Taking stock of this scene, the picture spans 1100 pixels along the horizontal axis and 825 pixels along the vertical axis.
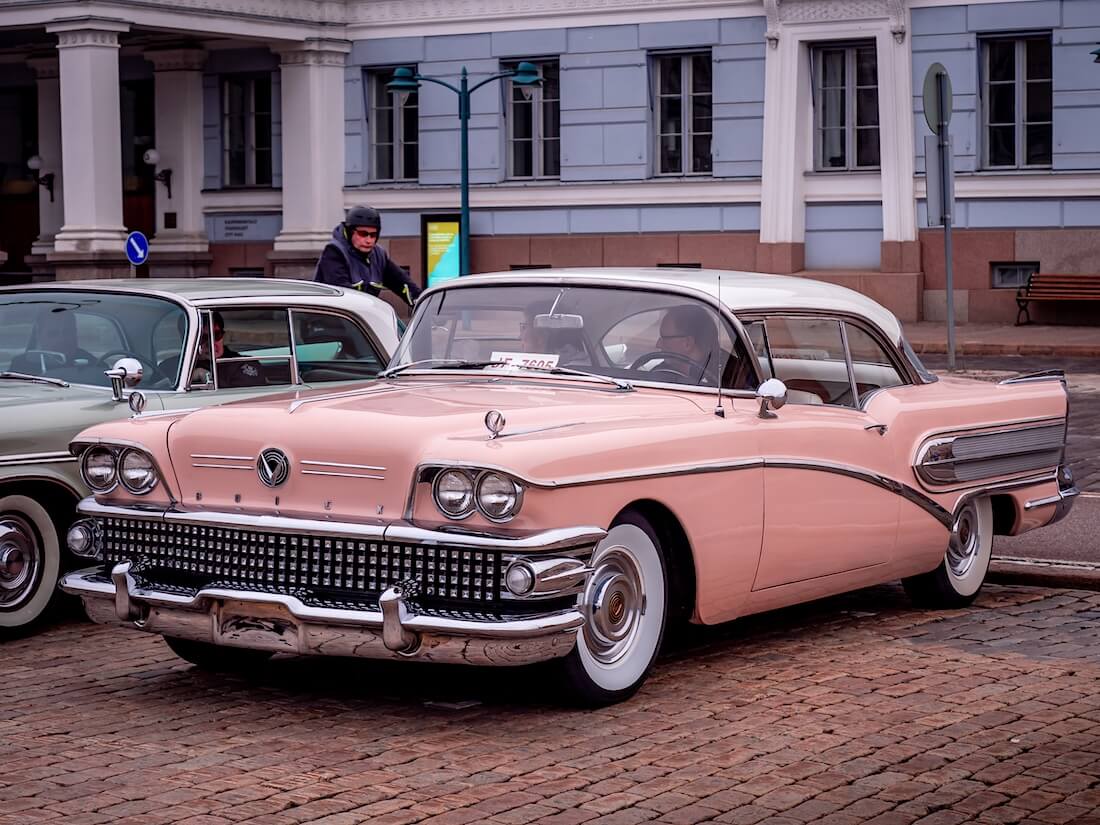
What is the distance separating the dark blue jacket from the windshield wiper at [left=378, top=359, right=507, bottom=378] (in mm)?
3576

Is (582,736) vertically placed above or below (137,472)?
below

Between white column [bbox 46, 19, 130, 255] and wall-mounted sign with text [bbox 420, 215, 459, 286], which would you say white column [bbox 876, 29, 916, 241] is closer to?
wall-mounted sign with text [bbox 420, 215, 459, 286]

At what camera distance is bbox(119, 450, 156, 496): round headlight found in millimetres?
6941

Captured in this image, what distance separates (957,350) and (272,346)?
55.6ft

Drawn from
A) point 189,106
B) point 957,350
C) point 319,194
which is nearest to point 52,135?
point 189,106

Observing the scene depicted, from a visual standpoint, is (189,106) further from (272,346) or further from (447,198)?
(272,346)

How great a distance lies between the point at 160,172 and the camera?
35.2 metres

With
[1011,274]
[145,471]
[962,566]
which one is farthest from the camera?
[1011,274]

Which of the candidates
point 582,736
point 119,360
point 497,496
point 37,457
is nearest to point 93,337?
point 119,360

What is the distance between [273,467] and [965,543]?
11.9 feet

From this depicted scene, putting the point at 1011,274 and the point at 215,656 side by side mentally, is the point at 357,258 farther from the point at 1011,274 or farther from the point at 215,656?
the point at 1011,274

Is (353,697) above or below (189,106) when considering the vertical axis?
below

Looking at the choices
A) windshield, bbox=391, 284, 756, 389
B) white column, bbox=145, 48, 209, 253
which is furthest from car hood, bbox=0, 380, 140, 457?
white column, bbox=145, 48, 209, 253

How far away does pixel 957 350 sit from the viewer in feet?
82.0
